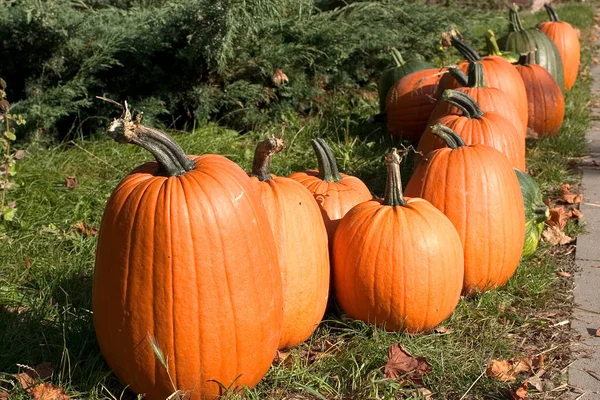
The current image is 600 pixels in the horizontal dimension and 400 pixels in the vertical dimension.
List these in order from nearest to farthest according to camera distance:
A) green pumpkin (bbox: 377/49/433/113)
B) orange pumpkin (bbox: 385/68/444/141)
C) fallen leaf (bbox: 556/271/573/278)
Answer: fallen leaf (bbox: 556/271/573/278) → orange pumpkin (bbox: 385/68/444/141) → green pumpkin (bbox: 377/49/433/113)

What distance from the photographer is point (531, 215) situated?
12.3 ft

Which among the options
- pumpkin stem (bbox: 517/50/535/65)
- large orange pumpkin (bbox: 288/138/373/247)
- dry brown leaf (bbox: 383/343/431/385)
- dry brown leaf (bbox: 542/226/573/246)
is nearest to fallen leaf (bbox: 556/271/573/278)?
dry brown leaf (bbox: 542/226/573/246)

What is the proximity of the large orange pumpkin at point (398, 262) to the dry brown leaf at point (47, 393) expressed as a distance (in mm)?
1182

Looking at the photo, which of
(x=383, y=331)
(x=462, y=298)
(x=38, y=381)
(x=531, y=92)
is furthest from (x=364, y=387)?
(x=531, y=92)

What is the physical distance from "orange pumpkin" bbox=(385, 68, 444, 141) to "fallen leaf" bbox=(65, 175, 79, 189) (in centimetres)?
230

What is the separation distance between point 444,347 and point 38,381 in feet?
5.12

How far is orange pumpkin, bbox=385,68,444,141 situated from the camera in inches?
205

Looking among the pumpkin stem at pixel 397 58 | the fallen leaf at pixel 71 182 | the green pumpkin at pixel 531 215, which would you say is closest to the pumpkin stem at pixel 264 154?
the green pumpkin at pixel 531 215

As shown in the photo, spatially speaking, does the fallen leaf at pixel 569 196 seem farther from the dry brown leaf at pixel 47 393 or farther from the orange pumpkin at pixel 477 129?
the dry brown leaf at pixel 47 393

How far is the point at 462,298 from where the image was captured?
338cm

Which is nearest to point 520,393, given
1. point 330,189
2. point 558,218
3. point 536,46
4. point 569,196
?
point 330,189

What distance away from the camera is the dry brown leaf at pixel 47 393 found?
2486 millimetres

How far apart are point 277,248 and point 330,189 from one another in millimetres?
581

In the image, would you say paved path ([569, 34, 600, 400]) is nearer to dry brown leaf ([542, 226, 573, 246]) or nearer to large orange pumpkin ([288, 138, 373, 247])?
dry brown leaf ([542, 226, 573, 246])
